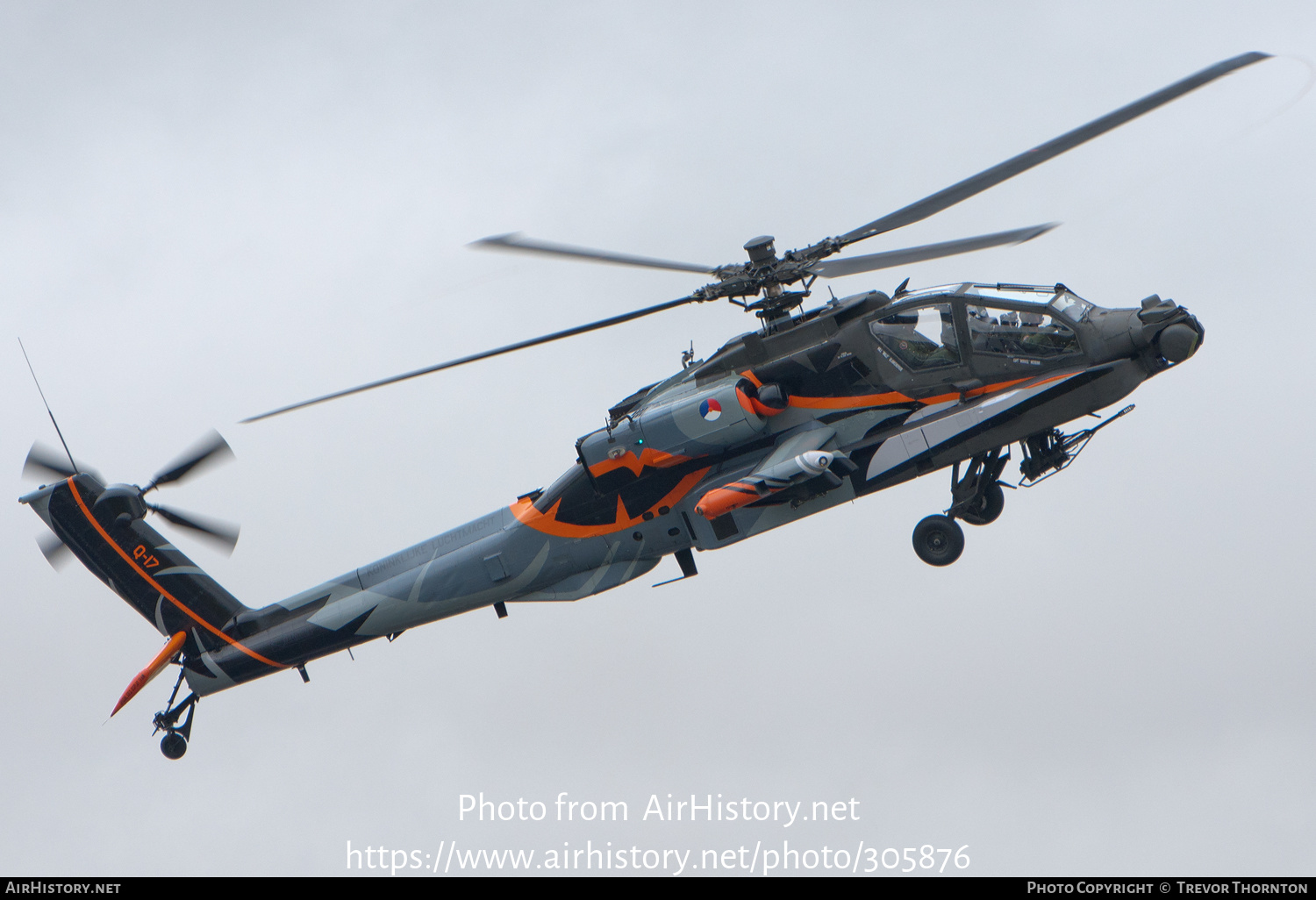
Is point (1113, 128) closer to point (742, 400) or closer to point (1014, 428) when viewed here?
point (1014, 428)

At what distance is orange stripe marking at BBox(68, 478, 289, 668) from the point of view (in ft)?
84.1

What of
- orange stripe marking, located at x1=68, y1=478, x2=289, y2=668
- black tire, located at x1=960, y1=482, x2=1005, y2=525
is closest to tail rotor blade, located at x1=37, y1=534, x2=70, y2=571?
orange stripe marking, located at x1=68, y1=478, x2=289, y2=668

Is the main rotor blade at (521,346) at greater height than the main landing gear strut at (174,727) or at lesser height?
greater

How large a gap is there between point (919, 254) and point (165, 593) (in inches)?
648

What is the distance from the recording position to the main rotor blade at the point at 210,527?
984 inches

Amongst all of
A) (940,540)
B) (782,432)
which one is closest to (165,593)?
(782,432)

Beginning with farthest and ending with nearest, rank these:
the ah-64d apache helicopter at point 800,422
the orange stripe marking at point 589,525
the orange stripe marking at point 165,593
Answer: the orange stripe marking at point 165,593 < the orange stripe marking at point 589,525 < the ah-64d apache helicopter at point 800,422

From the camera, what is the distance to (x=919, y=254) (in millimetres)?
20344

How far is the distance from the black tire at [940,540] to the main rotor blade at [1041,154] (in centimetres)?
499

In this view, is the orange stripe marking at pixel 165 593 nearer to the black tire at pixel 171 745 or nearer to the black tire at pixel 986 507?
the black tire at pixel 171 745

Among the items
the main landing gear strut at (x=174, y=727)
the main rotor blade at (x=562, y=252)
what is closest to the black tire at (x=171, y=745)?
the main landing gear strut at (x=174, y=727)

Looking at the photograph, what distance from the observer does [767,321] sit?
22438 mm

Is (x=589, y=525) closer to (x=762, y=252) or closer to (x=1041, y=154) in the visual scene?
(x=762, y=252)

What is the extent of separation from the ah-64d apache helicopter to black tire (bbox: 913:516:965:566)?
2cm
